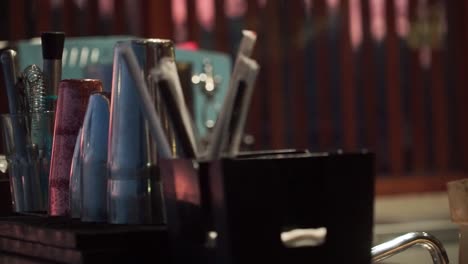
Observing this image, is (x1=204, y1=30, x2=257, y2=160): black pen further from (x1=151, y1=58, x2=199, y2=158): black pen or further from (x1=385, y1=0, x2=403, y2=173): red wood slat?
(x1=385, y1=0, x2=403, y2=173): red wood slat

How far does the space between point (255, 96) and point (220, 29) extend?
0.37 m

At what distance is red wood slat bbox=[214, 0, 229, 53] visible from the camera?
443cm

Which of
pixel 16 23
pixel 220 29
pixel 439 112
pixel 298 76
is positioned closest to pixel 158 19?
pixel 220 29

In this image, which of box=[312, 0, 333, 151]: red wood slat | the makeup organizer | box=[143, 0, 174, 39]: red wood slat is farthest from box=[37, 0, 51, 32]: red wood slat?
the makeup organizer

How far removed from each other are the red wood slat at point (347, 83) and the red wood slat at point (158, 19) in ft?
3.04

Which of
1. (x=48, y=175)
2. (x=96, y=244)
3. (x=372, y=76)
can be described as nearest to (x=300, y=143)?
(x=372, y=76)

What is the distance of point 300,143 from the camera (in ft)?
15.0

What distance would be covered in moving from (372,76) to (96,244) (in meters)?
4.01

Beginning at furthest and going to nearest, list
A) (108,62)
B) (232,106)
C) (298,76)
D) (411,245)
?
(298,76) < (108,62) < (411,245) < (232,106)

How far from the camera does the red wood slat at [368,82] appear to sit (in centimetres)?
470

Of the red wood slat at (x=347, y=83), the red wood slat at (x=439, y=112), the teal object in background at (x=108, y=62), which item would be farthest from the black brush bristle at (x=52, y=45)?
the red wood slat at (x=439, y=112)

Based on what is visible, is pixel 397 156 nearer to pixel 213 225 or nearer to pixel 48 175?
pixel 48 175

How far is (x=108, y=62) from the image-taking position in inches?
94.4

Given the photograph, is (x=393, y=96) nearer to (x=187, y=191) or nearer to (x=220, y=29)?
(x=220, y=29)
